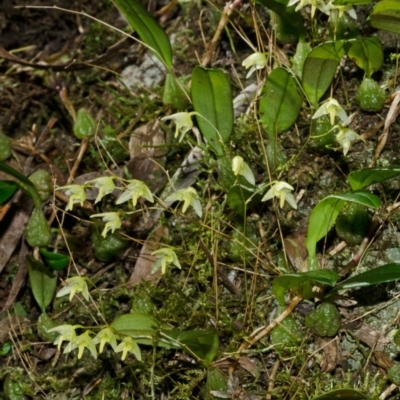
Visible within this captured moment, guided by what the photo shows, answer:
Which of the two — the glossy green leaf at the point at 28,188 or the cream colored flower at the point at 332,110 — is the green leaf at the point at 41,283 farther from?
the cream colored flower at the point at 332,110

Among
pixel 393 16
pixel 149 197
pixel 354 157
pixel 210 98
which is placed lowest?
Result: pixel 354 157

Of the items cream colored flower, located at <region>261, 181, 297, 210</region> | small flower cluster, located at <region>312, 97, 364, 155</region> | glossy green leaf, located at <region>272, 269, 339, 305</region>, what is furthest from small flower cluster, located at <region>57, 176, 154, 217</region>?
small flower cluster, located at <region>312, 97, 364, 155</region>

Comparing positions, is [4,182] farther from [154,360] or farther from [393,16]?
[393,16]

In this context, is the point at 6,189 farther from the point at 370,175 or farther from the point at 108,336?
the point at 370,175

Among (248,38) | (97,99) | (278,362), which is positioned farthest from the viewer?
(97,99)

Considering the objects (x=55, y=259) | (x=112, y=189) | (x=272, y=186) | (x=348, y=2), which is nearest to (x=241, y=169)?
(x=272, y=186)

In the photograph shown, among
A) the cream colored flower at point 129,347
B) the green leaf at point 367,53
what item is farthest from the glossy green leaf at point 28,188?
the green leaf at point 367,53

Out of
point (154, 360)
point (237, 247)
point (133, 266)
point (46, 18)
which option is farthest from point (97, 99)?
point (154, 360)
